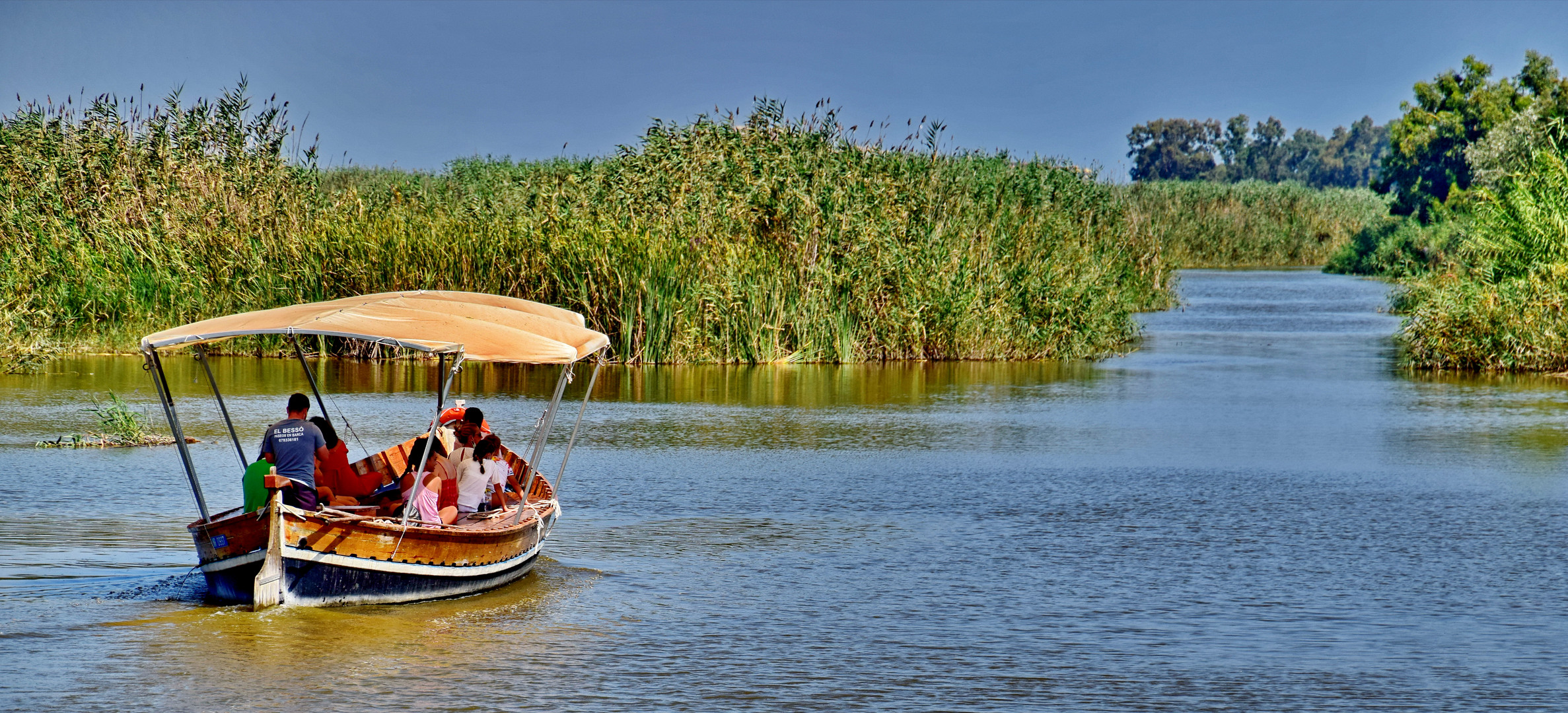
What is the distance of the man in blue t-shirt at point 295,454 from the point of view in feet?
35.5

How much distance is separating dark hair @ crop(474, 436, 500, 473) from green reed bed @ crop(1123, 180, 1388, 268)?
58.2m

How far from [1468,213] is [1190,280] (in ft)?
46.4

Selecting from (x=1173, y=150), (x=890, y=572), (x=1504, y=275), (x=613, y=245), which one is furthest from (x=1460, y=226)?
(x=1173, y=150)

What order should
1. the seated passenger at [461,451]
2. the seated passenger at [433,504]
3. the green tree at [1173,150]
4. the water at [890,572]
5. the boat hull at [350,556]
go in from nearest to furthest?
1. the water at [890,572]
2. the boat hull at [350,556]
3. the seated passenger at [433,504]
4. the seated passenger at [461,451]
5. the green tree at [1173,150]

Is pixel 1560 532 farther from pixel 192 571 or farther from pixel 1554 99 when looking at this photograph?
pixel 1554 99

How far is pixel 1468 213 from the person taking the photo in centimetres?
5169

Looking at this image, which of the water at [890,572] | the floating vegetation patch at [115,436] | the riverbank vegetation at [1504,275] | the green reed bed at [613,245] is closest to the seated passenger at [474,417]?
the water at [890,572]

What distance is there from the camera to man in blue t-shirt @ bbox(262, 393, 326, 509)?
10.8 metres

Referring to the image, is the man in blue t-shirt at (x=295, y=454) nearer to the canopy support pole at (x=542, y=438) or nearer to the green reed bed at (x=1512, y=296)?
the canopy support pole at (x=542, y=438)

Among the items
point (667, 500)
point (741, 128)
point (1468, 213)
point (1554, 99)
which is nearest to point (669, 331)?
point (741, 128)

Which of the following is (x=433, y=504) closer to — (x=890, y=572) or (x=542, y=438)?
(x=542, y=438)

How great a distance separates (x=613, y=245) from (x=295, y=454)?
54.8ft

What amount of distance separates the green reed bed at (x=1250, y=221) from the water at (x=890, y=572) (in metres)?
49.6

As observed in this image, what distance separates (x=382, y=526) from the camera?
1017 centimetres
